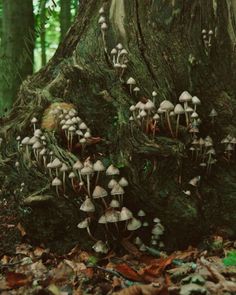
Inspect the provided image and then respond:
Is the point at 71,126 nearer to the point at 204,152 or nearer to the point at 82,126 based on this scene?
the point at 82,126

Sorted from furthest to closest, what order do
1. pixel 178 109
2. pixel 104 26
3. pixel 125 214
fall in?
pixel 104 26 < pixel 178 109 < pixel 125 214

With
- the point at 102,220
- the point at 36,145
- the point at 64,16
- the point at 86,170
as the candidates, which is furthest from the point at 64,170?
the point at 64,16

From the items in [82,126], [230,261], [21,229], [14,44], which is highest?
[14,44]

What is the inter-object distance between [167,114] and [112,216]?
Result: 4.45ft

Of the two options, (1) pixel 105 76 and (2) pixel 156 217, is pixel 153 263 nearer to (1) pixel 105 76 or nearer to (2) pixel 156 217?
(2) pixel 156 217

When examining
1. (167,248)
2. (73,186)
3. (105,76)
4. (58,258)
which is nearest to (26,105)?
(105,76)

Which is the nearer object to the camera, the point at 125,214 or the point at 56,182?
the point at 125,214

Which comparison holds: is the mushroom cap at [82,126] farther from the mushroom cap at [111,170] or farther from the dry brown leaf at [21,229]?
the dry brown leaf at [21,229]

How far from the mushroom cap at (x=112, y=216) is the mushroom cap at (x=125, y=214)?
0.05 meters

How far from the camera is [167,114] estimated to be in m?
4.58

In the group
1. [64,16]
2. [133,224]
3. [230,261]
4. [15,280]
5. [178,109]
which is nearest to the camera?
[15,280]

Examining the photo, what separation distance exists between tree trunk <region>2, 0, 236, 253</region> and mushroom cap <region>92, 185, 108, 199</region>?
0.39m

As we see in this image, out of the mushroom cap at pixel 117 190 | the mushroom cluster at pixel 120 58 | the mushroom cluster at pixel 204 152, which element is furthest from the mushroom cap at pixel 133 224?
the mushroom cluster at pixel 120 58

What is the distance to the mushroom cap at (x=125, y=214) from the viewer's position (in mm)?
4152
